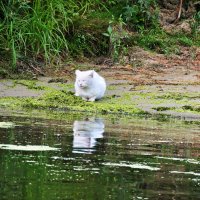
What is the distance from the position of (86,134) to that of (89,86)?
531 centimetres

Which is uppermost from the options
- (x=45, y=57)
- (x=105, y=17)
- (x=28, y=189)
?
(x=105, y=17)

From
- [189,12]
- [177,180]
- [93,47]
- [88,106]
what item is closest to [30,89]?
[88,106]

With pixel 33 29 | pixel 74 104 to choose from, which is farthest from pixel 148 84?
pixel 33 29

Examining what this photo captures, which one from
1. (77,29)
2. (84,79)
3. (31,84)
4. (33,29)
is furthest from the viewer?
(77,29)

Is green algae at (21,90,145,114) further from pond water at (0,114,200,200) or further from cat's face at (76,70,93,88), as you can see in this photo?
pond water at (0,114,200,200)

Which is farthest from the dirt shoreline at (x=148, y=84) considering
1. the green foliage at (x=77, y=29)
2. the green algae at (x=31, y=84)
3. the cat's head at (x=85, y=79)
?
the green foliage at (x=77, y=29)

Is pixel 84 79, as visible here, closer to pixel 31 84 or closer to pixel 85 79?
pixel 85 79

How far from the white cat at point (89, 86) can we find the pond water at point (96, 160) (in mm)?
3289

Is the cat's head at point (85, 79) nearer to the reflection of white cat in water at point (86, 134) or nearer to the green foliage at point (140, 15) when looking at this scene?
the reflection of white cat in water at point (86, 134)

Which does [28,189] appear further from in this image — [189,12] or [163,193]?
[189,12]

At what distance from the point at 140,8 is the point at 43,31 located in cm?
393

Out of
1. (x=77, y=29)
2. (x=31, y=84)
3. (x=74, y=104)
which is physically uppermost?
(x=77, y=29)

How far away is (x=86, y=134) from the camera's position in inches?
377

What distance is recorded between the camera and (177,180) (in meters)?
6.42
